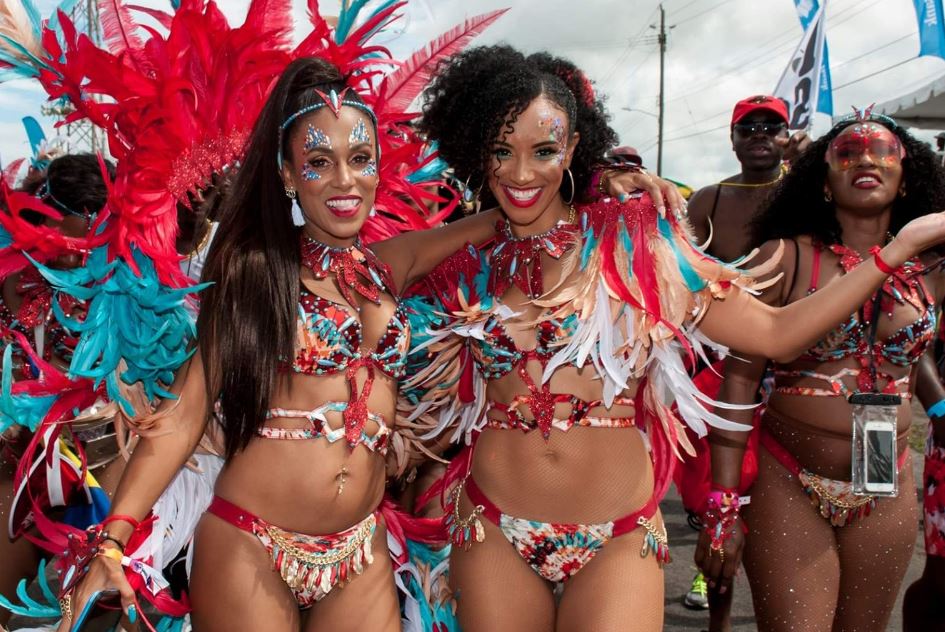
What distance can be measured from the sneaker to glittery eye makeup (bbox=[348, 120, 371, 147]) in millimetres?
3327

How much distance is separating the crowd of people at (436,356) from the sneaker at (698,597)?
1.91 metres

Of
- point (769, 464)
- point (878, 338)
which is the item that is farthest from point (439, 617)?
point (878, 338)

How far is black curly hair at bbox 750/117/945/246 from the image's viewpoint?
10.1 ft

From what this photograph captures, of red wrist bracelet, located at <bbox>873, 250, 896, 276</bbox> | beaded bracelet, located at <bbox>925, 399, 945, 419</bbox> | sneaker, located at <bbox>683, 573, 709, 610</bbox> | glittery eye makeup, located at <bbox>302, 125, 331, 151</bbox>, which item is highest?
glittery eye makeup, located at <bbox>302, 125, 331, 151</bbox>

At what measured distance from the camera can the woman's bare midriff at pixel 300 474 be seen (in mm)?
2266

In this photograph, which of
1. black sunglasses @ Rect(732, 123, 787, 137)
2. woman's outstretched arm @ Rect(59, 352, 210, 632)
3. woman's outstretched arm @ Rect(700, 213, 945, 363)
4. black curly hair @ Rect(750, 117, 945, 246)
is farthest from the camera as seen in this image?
black sunglasses @ Rect(732, 123, 787, 137)

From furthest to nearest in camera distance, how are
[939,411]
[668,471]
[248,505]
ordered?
[939,411] → [668,471] → [248,505]

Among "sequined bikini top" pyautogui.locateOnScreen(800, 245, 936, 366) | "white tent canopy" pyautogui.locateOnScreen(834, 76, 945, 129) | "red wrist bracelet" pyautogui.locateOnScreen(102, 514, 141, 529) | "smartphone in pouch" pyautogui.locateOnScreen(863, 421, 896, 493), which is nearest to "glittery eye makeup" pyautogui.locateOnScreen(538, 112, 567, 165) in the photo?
"sequined bikini top" pyautogui.locateOnScreen(800, 245, 936, 366)

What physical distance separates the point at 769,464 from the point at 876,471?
1.15ft

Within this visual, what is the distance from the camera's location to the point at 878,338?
292 cm

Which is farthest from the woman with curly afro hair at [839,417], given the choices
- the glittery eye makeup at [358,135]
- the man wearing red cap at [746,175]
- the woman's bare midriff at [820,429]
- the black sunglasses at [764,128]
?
the black sunglasses at [764,128]

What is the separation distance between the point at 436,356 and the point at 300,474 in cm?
67

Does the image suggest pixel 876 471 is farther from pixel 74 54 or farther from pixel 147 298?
pixel 74 54

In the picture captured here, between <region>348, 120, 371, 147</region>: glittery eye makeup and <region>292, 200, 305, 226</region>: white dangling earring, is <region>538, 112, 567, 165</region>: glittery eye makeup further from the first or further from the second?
<region>292, 200, 305, 226</region>: white dangling earring
